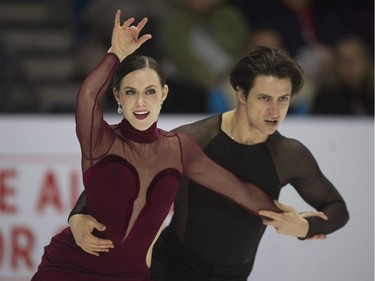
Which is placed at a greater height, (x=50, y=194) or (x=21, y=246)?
(x=50, y=194)

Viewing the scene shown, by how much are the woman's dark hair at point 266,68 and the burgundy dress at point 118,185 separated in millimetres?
295

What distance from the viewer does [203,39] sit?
440cm

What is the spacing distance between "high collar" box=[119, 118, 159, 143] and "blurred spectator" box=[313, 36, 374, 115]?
60.5 inches

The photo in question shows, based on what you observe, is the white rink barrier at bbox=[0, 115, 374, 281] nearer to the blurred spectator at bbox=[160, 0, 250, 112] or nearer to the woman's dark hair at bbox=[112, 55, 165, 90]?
the woman's dark hair at bbox=[112, 55, 165, 90]

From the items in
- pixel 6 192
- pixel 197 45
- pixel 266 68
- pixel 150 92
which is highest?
pixel 197 45

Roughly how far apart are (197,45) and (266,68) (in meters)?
1.74

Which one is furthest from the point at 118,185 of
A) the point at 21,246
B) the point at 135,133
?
the point at 21,246

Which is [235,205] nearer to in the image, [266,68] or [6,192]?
[266,68]

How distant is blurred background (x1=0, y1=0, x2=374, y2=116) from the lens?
13.0ft

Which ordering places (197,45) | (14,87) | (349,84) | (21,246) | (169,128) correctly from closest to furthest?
(169,128)
(21,246)
(349,84)
(197,45)
(14,87)

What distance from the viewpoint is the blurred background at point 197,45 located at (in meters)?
3.97

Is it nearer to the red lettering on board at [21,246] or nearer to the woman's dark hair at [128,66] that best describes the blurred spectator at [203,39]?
the red lettering on board at [21,246]

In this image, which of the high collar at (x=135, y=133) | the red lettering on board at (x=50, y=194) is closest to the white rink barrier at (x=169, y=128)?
the red lettering on board at (x=50, y=194)

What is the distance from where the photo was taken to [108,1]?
4266 millimetres
